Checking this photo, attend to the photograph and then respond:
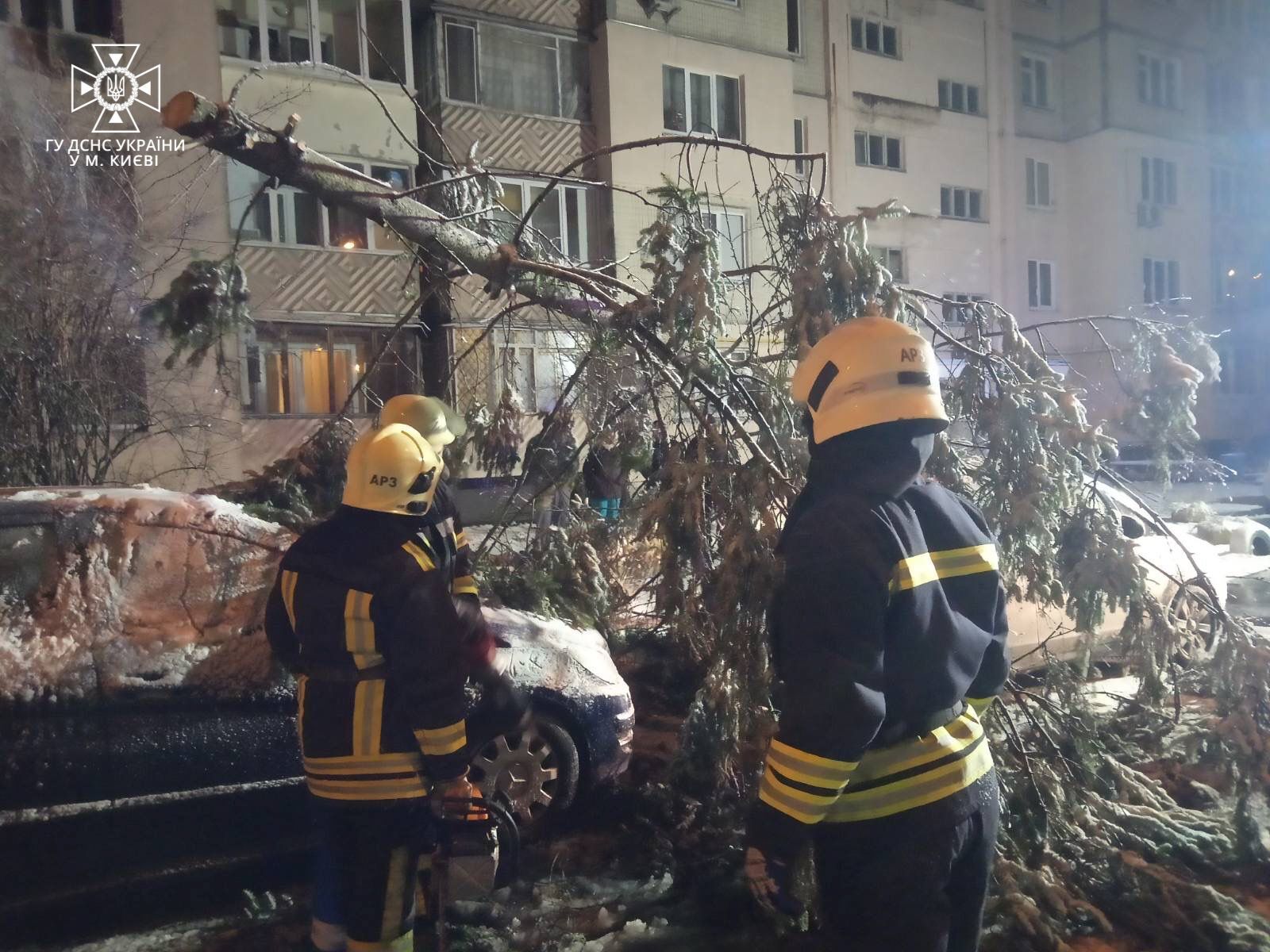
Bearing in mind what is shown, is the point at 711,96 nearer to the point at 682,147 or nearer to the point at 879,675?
the point at 682,147

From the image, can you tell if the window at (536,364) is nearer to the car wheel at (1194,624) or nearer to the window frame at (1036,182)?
the car wheel at (1194,624)

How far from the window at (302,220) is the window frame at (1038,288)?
16.1 meters

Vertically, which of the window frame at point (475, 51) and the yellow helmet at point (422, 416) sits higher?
the window frame at point (475, 51)

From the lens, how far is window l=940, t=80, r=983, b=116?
2103cm

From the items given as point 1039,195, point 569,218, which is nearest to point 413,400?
point 569,218

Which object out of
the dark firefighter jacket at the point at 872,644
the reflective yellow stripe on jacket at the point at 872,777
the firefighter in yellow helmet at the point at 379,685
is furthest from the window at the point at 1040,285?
the firefighter in yellow helmet at the point at 379,685

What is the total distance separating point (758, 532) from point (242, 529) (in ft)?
7.17

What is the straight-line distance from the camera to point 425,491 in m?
2.43

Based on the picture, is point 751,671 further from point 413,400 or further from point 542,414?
point 542,414

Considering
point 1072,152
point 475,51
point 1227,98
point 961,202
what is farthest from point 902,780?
point 1227,98

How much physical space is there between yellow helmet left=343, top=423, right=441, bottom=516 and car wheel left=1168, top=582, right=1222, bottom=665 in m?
3.28

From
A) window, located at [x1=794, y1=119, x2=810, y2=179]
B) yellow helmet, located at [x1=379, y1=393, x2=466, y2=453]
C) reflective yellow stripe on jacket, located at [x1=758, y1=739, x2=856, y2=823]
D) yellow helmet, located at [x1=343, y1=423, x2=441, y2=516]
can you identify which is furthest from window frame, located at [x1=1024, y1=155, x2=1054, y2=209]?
reflective yellow stripe on jacket, located at [x1=758, y1=739, x2=856, y2=823]

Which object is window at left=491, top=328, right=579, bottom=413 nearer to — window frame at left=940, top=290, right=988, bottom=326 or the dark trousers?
window frame at left=940, top=290, right=988, bottom=326

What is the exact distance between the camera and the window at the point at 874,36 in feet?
64.6
